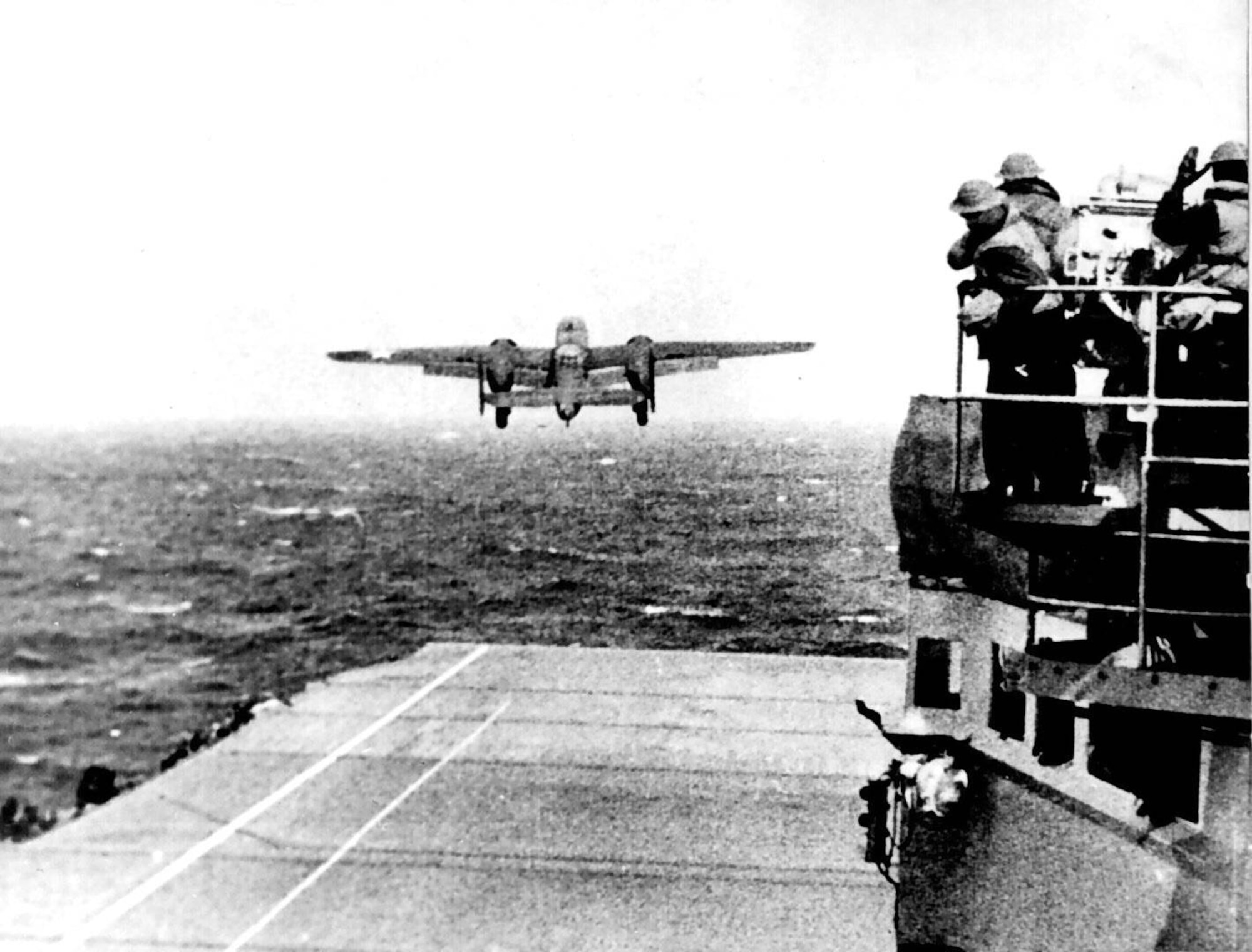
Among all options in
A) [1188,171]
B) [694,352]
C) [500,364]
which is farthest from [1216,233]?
[500,364]

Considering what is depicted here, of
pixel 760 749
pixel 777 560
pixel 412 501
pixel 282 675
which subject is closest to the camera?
pixel 760 749

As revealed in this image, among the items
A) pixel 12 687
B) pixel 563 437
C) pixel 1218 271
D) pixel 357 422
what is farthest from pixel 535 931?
pixel 357 422

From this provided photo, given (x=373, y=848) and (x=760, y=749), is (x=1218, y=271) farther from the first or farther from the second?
(x=760, y=749)

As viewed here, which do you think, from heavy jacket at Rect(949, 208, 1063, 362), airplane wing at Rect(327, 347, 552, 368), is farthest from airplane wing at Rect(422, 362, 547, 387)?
heavy jacket at Rect(949, 208, 1063, 362)

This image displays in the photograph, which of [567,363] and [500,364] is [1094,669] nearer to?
[500,364]

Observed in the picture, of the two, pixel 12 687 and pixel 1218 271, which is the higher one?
pixel 1218 271

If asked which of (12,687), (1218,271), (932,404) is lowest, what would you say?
(12,687)

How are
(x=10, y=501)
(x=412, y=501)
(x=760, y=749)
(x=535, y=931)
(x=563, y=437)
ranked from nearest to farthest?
(x=535, y=931) → (x=760, y=749) → (x=10, y=501) → (x=412, y=501) → (x=563, y=437)
